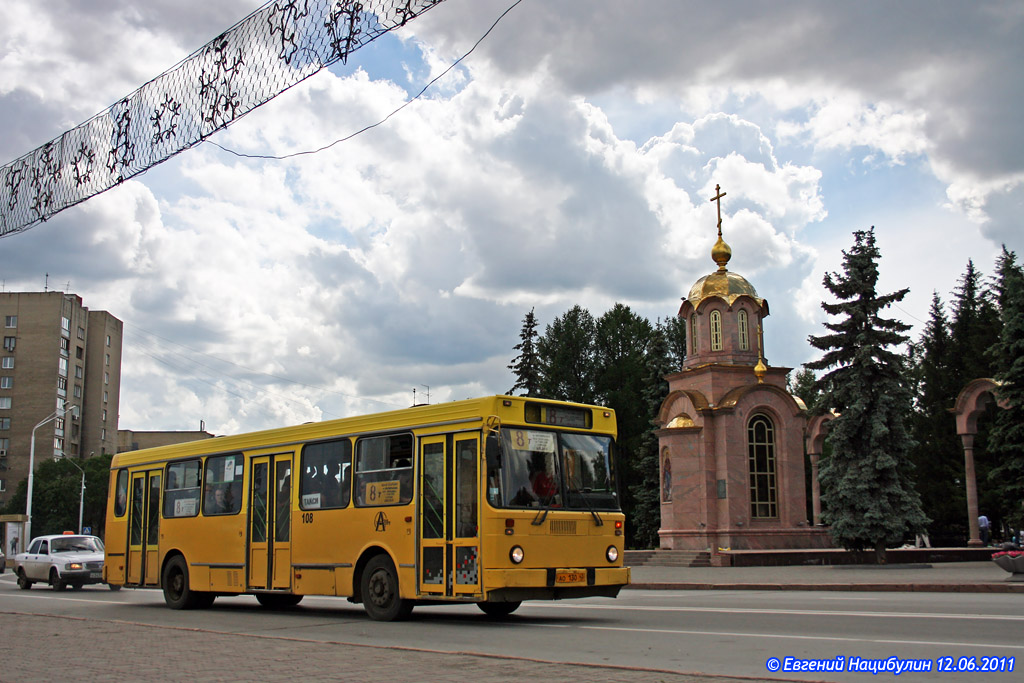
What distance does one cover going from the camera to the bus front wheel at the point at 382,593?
1354 cm

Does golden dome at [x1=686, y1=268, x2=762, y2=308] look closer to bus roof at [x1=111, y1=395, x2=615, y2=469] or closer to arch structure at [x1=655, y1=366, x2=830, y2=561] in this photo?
arch structure at [x1=655, y1=366, x2=830, y2=561]

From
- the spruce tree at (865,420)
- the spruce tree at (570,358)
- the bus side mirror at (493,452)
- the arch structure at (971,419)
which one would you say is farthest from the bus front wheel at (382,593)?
the spruce tree at (570,358)

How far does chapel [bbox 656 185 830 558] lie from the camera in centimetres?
3725

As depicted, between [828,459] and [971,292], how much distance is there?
33.1m

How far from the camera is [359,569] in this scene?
14.3 m

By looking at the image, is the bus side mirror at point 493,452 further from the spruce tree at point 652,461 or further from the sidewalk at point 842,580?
the spruce tree at point 652,461

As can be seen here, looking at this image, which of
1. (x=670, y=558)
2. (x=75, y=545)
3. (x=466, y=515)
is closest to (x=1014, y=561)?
(x=466, y=515)

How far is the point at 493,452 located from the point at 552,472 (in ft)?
3.83

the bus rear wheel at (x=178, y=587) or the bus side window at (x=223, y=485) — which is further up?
the bus side window at (x=223, y=485)

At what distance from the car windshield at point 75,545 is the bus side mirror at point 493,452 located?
1863 cm

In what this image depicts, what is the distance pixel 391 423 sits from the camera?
46.5 feet

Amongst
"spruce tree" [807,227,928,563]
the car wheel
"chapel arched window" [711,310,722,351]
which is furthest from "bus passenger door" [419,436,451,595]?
"chapel arched window" [711,310,722,351]

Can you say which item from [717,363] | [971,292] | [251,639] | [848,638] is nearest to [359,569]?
[251,639]

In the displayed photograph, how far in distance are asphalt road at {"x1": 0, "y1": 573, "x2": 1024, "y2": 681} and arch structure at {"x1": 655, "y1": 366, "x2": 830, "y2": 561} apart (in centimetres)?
1879
